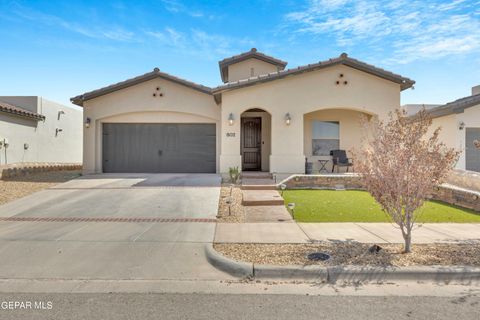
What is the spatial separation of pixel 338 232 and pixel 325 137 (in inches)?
374

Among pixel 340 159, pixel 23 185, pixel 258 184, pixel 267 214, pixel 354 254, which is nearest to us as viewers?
pixel 354 254

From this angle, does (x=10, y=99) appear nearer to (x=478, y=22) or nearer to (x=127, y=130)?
(x=127, y=130)

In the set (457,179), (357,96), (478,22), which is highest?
(478,22)

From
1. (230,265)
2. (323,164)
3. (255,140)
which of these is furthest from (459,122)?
(230,265)

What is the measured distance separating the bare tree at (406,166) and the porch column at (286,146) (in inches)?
316

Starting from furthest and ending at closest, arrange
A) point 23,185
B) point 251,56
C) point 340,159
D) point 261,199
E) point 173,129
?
1. point 251,56
2. point 173,129
3. point 340,159
4. point 23,185
5. point 261,199

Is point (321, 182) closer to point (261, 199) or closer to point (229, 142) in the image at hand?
point (261, 199)

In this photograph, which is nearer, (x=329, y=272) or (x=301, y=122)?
(x=329, y=272)

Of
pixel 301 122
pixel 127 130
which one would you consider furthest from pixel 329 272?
pixel 127 130

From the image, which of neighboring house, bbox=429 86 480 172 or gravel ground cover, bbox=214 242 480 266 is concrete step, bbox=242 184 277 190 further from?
neighboring house, bbox=429 86 480 172

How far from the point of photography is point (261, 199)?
948 centimetres

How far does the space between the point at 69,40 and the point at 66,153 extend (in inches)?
393

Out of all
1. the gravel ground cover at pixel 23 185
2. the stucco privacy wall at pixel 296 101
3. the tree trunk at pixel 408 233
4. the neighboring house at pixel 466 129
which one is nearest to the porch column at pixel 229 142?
the stucco privacy wall at pixel 296 101

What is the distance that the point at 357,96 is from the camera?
1359cm
